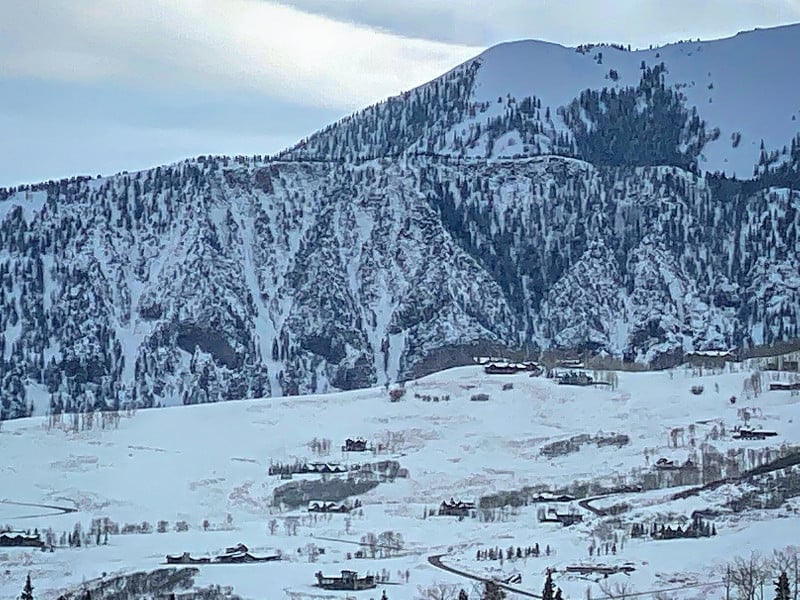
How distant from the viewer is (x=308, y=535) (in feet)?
313

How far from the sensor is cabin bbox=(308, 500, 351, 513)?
106250mm

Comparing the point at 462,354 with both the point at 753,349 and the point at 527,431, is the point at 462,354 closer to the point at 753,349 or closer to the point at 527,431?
the point at 753,349

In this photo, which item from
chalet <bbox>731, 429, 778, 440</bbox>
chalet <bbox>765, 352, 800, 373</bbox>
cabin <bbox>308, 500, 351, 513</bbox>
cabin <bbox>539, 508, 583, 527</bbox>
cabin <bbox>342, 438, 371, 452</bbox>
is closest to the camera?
cabin <bbox>539, 508, 583, 527</bbox>

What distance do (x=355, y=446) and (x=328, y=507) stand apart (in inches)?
712

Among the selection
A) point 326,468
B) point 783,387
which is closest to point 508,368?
point 783,387

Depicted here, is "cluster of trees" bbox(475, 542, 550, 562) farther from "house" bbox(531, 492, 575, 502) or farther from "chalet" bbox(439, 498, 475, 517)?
"house" bbox(531, 492, 575, 502)

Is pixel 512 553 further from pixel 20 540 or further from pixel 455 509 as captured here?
pixel 20 540

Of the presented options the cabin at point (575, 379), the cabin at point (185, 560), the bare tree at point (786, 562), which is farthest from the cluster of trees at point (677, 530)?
the cabin at point (575, 379)

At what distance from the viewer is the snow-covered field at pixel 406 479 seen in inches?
3187

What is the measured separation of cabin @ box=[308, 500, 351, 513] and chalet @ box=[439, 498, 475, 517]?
5375 millimetres

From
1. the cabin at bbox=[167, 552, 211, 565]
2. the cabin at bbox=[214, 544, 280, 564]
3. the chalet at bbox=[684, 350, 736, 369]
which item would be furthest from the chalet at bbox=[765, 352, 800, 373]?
the cabin at bbox=[167, 552, 211, 565]

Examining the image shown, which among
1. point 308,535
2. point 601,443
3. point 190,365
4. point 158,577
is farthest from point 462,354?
point 158,577

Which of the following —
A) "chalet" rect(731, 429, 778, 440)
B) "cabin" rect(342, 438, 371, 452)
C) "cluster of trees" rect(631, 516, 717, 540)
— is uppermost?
"chalet" rect(731, 429, 778, 440)

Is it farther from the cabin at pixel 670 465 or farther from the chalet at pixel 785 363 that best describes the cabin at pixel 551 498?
the chalet at pixel 785 363
